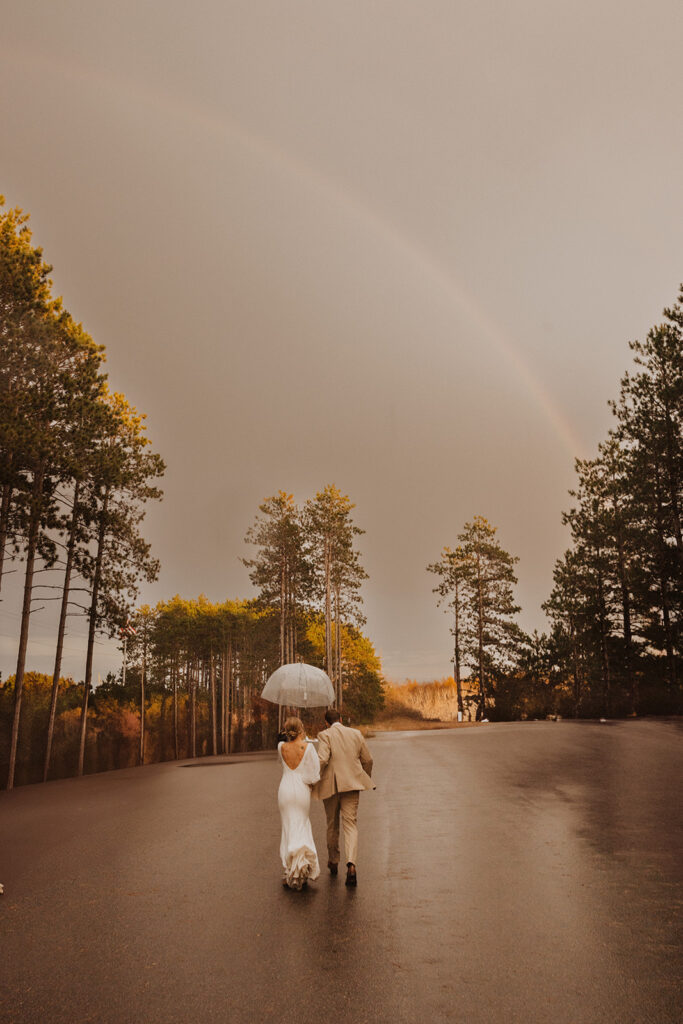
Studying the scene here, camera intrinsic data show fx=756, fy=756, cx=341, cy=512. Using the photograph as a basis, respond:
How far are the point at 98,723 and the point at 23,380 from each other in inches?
971

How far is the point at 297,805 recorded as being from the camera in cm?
875

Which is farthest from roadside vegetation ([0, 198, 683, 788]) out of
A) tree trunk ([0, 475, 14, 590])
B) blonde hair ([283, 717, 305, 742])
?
blonde hair ([283, 717, 305, 742])

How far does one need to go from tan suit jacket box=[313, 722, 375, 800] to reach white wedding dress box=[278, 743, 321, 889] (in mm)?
125

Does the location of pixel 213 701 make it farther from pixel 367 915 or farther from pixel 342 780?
pixel 367 915

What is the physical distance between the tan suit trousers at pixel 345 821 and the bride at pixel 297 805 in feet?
1.29

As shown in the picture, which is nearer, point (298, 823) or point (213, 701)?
point (298, 823)

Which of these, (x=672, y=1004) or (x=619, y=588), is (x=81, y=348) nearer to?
(x=672, y=1004)

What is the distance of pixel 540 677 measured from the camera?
56906 mm

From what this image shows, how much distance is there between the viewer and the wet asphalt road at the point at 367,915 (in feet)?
16.8

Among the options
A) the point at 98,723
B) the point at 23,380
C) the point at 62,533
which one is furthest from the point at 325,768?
the point at 98,723

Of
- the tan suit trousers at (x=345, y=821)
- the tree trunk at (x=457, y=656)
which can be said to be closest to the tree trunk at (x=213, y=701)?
the tree trunk at (x=457, y=656)

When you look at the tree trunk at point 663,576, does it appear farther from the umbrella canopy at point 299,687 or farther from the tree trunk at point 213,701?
the umbrella canopy at point 299,687

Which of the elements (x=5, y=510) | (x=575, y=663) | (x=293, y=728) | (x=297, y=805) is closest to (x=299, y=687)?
(x=293, y=728)

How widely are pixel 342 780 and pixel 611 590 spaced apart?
44689mm
